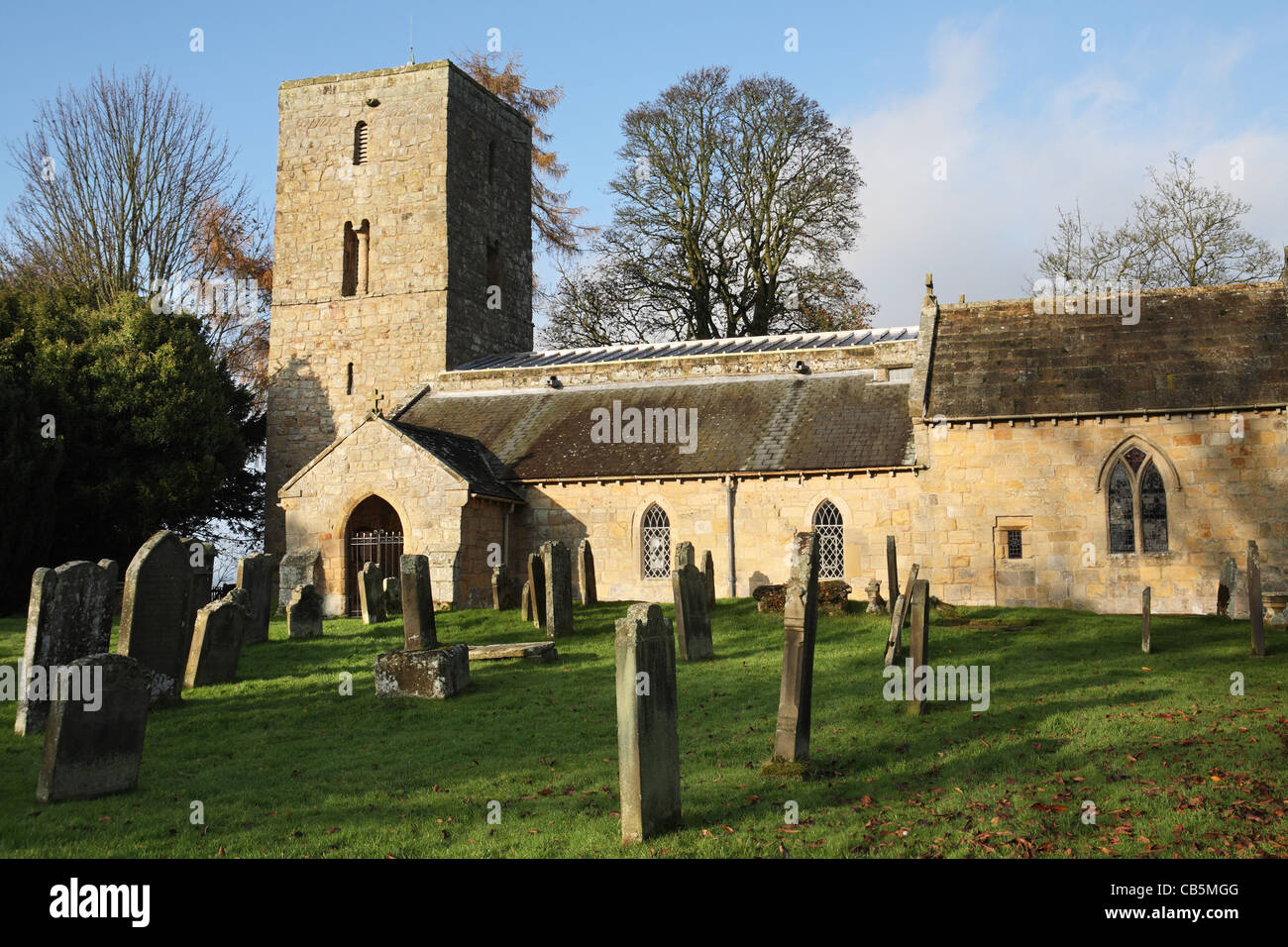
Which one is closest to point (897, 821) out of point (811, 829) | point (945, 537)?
point (811, 829)

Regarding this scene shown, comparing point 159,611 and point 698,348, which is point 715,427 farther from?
point 159,611

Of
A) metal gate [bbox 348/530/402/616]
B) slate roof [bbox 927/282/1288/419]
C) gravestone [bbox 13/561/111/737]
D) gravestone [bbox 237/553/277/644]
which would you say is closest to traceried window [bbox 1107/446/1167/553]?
slate roof [bbox 927/282/1288/419]

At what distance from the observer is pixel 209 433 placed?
99.9 ft

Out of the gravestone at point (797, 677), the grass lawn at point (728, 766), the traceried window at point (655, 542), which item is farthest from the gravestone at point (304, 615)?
the gravestone at point (797, 677)

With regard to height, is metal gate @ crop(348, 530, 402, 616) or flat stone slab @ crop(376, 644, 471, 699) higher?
metal gate @ crop(348, 530, 402, 616)

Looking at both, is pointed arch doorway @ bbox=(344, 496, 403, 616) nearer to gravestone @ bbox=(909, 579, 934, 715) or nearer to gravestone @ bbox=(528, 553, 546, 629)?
gravestone @ bbox=(528, 553, 546, 629)

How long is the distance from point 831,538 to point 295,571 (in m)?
11.0

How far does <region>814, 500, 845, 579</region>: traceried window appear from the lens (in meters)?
23.7

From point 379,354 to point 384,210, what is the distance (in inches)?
171

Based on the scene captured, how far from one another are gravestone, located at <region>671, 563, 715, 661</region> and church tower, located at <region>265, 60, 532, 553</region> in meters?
18.4

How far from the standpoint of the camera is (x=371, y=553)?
84.3 ft

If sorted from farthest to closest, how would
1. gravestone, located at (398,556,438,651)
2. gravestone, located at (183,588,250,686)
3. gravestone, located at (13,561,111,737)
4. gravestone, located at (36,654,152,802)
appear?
gravestone, located at (398,556,438,651) < gravestone, located at (183,588,250,686) < gravestone, located at (13,561,111,737) < gravestone, located at (36,654,152,802)

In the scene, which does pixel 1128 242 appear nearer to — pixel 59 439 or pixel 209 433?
pixel 209 433

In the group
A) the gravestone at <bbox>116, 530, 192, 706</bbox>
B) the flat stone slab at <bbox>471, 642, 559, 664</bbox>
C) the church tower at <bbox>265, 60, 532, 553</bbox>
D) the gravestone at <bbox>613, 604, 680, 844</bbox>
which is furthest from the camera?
the church tower at <bbox>265, 60, 532, 553</bbox>
